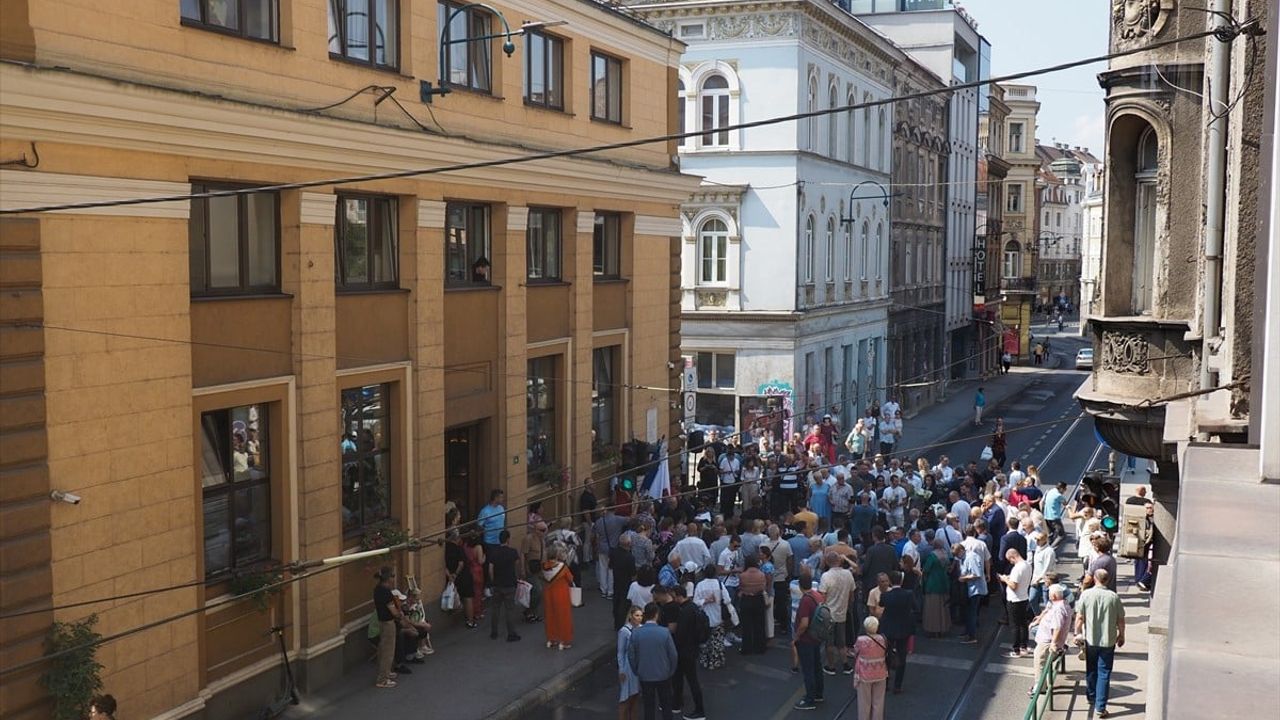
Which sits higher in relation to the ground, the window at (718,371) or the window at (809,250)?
the window at (809,250)

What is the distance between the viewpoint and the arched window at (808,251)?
39906 millimetres

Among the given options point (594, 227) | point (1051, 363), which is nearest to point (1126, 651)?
point (594, 227)

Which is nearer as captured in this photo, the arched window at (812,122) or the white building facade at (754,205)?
the white building facade at (754,205)

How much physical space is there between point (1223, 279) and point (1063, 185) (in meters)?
126

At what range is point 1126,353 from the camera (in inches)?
617

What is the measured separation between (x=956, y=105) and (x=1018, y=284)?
2661cm

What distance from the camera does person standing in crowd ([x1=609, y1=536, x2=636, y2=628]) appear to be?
17578 millimetres

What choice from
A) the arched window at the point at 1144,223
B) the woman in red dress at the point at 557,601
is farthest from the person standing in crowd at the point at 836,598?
the arched window at the point at 1144,223

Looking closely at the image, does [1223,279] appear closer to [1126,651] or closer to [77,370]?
[1126,651]

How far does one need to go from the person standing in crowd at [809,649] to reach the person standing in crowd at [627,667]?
207cm

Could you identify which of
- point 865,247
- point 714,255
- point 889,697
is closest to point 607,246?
point 889,697

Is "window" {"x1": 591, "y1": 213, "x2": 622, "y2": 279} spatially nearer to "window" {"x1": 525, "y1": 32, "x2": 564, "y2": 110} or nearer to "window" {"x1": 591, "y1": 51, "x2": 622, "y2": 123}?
"window" {"x1": 591, "y1": 51, "x2": 622, "y2": 123}

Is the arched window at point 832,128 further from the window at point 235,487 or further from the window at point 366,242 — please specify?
the window at point 235,487

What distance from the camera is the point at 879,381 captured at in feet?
162
